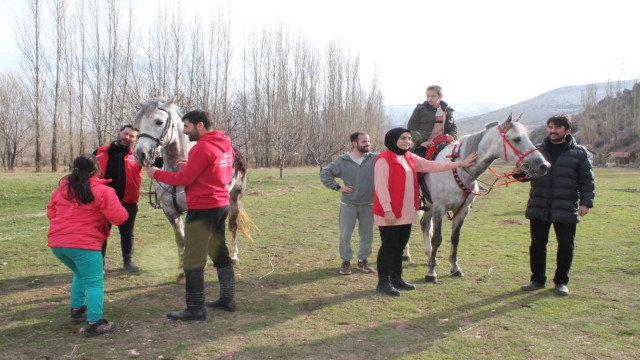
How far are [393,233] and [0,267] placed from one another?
554 centimetres

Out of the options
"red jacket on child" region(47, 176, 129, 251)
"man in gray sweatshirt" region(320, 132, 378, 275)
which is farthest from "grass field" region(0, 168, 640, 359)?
"red jacket on child" region(47, 176, 129, 251)

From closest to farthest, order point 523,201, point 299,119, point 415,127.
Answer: point 415,127, point 523,201, point 299,119

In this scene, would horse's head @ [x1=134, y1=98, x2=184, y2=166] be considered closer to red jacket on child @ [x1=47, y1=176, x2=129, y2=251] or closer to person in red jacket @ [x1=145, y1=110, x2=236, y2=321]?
person in red jacket @ [x1=145, y1=110, x2=236, y2=321]

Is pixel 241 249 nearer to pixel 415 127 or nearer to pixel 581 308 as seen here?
pixel 415 127

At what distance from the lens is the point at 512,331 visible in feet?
13.1

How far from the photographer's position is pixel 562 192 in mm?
4938

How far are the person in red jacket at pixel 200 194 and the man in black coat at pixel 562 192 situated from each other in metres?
3.68

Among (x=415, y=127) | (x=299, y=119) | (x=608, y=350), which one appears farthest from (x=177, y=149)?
(x=299, y=119)

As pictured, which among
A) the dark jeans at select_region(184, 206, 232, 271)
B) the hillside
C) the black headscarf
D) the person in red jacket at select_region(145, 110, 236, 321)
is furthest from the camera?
the hillside

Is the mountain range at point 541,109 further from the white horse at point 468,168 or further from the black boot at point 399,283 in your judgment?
the black boot at point 399,283

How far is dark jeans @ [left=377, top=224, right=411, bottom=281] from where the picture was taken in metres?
4.89

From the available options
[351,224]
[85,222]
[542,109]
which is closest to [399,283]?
[351,224]

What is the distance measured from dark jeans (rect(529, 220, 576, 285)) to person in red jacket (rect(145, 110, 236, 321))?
3.82 m

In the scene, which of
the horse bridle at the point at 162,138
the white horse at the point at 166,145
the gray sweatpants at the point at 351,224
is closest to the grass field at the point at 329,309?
the gray sweatpants at the point at 351,224
